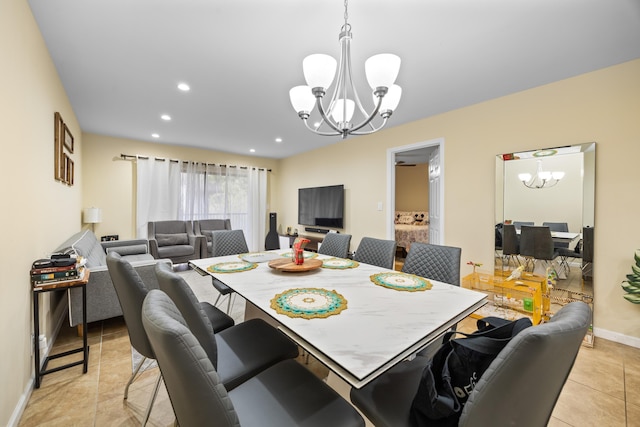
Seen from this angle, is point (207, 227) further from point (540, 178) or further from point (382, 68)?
point (540, 178)

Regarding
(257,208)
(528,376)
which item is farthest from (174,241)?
(528,376)

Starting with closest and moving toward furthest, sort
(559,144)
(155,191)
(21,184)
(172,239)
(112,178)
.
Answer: (21,184), (559,144), (112,178), (172,239), (155,191)

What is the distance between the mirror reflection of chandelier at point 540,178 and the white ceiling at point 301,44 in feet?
2.83

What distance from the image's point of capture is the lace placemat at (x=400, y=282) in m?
1.48

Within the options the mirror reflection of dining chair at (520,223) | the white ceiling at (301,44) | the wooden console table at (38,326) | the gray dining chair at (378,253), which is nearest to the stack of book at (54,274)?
the wooden console table at (38,326)

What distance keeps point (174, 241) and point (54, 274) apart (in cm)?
318

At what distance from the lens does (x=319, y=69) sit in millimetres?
1470

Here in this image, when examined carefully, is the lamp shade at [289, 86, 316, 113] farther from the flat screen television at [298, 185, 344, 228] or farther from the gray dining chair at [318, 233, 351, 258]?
the flat screen television at [298, 185, 344, 228]

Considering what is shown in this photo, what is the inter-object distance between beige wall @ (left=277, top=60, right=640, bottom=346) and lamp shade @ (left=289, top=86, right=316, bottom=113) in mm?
1796

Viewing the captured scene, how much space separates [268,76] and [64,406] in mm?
2780

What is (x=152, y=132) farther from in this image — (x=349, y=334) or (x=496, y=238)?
(x=496, y=238)

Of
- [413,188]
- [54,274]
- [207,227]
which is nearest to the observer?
[54,274]

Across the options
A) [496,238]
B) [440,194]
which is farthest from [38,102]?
[496,238]

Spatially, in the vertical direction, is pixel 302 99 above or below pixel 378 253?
above
